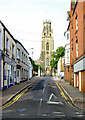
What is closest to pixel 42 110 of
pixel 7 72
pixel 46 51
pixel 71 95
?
pixel 71 95

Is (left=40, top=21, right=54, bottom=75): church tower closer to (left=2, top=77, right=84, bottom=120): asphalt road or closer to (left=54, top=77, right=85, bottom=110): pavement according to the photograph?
(left=54, top=77, right=85, bottom=110): pavement

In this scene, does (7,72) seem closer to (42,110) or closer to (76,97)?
(76,97)

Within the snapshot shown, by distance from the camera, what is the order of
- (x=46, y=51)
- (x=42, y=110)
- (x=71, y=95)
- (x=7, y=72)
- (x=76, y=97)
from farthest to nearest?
(x=46, y=51), (x=7, y=72), (x=71, y=95), (x=76, y=97), (x=42, y=110)

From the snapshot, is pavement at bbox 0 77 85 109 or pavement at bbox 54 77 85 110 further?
pavement at bbox 0 77 85 109

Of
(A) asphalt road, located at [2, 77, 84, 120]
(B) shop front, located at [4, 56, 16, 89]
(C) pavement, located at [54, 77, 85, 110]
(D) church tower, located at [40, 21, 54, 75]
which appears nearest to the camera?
(A) asphalt road, located at [2, 77, 84, 120]

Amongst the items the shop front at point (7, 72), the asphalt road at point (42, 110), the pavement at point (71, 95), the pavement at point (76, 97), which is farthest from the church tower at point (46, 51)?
the asphalt road at point (42, 110)

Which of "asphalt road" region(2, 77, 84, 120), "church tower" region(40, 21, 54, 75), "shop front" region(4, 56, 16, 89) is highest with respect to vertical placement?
"church tower" region(40, 21, 54, 75)

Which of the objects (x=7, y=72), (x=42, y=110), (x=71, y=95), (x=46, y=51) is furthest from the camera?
(x=46, y=51)

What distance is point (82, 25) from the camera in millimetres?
22547

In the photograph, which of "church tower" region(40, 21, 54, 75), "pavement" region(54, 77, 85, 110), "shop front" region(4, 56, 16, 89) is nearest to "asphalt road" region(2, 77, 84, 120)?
"pavement" region(54, 77, 85, 110)

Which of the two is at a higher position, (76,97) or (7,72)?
(7,72)

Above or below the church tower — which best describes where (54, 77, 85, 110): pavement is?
below

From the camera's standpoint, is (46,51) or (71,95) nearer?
(71,95)

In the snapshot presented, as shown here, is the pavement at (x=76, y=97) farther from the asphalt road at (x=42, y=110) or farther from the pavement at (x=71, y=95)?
the asphalt road at (x=42, y=110)
